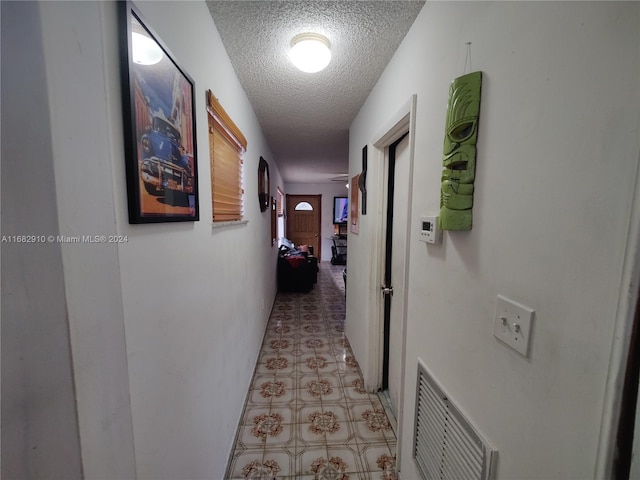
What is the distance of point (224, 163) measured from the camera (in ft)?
4.65

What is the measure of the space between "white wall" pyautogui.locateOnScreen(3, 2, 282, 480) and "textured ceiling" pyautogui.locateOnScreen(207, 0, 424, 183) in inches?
8.0

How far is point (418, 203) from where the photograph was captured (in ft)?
3.72

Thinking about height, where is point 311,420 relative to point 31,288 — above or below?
below

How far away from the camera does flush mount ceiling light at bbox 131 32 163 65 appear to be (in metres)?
0.59

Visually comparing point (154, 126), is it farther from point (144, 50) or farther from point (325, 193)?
point (325, 193)

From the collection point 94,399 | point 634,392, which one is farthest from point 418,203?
point 94,399

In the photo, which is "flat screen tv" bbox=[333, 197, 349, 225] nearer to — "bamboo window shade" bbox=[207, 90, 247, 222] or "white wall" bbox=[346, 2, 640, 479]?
"bamboo window shade" bbox=[207, 90, 247, 222]

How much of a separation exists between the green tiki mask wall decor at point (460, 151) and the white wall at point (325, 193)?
637cm

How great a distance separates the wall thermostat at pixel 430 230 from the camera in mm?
967

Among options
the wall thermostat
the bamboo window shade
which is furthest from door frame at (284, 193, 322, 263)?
the wall thermostat

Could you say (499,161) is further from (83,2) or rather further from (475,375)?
(83,2)

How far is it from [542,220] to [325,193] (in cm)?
686

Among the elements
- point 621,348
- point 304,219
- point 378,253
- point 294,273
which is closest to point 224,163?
point 378,253

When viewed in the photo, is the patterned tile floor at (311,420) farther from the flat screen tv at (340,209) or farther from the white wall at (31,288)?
the flat screen tv at (340,209)
